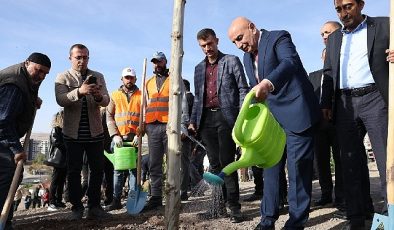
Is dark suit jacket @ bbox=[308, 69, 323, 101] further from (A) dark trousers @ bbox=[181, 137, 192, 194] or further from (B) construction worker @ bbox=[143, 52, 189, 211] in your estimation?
(A) dark trousers @ bbox=[181, 137, 192, 194]

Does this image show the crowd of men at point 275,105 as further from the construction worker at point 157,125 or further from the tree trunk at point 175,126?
the tree trunk at point 175,126

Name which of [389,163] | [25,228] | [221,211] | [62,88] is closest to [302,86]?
[389,163]

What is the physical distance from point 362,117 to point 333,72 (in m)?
0.48

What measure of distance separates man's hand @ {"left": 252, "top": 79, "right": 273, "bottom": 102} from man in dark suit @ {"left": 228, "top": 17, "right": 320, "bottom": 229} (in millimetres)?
389

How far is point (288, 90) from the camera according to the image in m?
3.31

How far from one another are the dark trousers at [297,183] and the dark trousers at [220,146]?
86 cm

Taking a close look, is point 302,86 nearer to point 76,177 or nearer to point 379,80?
point 379,80

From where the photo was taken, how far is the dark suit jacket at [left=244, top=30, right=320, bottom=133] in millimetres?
3268

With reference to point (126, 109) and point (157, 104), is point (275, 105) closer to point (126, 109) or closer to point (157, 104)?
point (157, 104)

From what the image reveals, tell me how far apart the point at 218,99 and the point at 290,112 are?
1.31 metres

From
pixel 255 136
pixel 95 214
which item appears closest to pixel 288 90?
pixel 255 136

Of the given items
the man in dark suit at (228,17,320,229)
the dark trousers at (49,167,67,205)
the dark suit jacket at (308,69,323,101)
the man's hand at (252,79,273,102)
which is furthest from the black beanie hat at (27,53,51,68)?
the dark trousers at (49,167,67,205)

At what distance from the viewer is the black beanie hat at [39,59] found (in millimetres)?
3984

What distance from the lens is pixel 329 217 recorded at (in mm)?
4207
